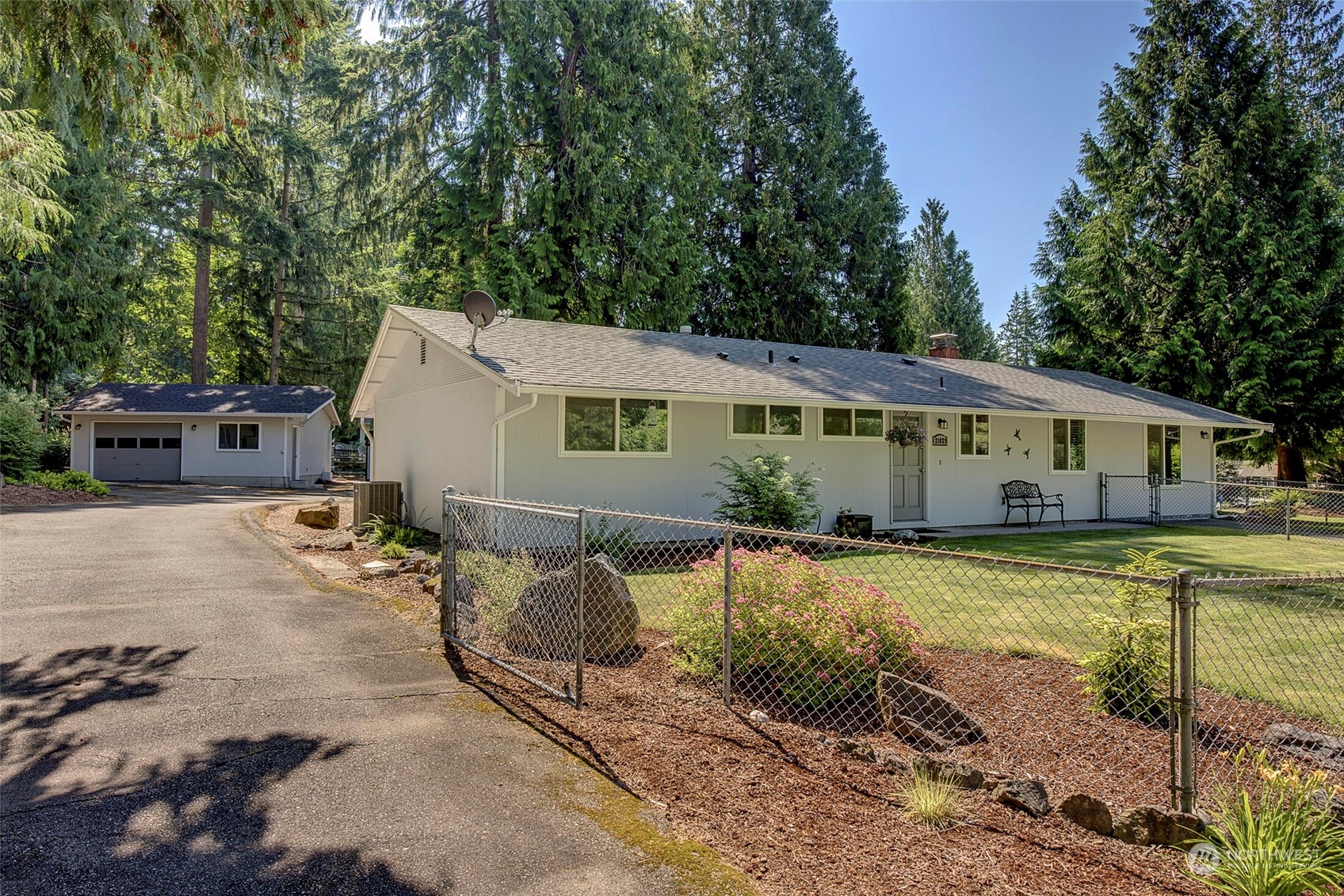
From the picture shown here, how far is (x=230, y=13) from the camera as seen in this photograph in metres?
5.45

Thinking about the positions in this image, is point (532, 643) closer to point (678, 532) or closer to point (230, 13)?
point (230, 13)

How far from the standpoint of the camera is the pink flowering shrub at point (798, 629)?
4570mm

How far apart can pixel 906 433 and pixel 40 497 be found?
19569 millimetres

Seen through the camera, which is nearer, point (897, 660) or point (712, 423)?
point (897, 660)

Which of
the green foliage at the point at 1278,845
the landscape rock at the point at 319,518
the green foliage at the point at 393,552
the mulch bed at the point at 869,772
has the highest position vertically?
the landscape rock at the point at 319,518

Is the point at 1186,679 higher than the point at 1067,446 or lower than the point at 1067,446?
lower

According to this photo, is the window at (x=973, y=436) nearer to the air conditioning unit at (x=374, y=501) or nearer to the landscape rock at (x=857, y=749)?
the air conditioning unit at (x=374, y=501)

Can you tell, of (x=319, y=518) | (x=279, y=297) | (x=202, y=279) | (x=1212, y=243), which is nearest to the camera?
(x=319, y=518)

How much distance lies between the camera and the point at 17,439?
1997 cm

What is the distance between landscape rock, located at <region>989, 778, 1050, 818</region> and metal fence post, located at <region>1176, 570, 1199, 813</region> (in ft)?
1.66

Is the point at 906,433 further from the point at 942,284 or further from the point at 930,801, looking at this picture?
the point at 942,284

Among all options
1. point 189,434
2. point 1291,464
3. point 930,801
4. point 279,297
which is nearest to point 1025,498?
point 930,801

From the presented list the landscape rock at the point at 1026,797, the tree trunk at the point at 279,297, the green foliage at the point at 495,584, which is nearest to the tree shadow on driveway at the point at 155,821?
the green foliage at the point at 495,584

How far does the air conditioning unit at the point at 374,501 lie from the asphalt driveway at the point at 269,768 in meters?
6.02
